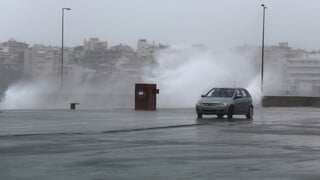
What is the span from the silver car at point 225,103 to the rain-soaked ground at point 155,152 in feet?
21.3

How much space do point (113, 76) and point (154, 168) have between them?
3368 inches

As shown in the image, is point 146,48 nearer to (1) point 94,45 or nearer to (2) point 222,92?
(1) point 94,45

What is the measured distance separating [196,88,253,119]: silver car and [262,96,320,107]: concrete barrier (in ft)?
85.6

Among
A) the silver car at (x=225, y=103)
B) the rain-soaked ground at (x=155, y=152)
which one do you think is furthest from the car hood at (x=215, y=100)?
the rain-soaked ground at (x=155, y=152)

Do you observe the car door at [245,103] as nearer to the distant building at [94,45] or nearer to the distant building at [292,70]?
the distant building at [292,70]

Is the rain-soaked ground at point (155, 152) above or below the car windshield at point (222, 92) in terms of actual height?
below

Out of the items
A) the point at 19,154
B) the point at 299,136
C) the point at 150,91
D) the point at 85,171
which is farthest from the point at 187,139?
the point at 150,91

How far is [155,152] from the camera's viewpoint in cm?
1528

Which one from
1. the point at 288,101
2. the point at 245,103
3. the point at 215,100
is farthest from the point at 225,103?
the point at 288,101

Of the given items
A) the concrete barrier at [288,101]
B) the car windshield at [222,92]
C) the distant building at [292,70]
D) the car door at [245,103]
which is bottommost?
the concrete barrier at [288,101]

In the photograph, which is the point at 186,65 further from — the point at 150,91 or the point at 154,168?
the point at 154,168

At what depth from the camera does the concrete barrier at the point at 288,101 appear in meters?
60.0

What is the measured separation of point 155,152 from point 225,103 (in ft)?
54.6

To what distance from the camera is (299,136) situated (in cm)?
2111
